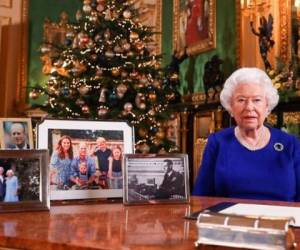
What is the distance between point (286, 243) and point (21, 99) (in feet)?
25.6

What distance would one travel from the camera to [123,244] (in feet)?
2.99

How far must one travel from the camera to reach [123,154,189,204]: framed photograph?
1.51 m

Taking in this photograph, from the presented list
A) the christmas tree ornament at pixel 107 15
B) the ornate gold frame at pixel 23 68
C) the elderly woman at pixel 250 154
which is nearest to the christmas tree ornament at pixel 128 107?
the christmas tree ornament at pixel 107 15

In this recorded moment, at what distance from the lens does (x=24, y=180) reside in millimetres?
1350

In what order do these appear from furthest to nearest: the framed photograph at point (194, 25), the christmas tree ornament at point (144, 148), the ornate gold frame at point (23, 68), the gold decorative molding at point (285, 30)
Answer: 1. the ornate gold frame at point (23, 68)
2. the framed photograph at point (194, 25)
3. the gold decorative molding at point (285, 30)
4. the christmas tree ornament at point (144, 148)

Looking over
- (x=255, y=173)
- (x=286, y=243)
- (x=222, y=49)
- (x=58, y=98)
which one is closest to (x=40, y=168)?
(x=286, y=243)

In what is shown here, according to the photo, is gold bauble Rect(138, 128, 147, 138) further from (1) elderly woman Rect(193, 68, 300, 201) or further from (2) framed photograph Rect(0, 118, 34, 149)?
(2) framed photograph Rect(0, 118, 34, 149)

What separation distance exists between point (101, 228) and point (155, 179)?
1.60ft

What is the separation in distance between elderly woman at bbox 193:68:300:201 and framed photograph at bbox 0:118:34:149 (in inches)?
29.5

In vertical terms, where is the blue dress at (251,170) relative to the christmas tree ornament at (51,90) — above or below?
below

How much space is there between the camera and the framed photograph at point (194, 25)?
7.16 m

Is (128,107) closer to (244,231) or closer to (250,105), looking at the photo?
(250,105)

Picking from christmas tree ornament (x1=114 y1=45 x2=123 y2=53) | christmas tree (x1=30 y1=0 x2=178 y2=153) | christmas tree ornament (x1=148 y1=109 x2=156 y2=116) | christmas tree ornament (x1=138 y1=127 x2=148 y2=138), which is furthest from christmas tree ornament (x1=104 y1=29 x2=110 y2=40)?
christmas tree ornament (x1=138 y1=127 x2=148 y2=138)

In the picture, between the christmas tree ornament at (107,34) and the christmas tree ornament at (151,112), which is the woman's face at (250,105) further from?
the christmas tree ornament at (107,34)
